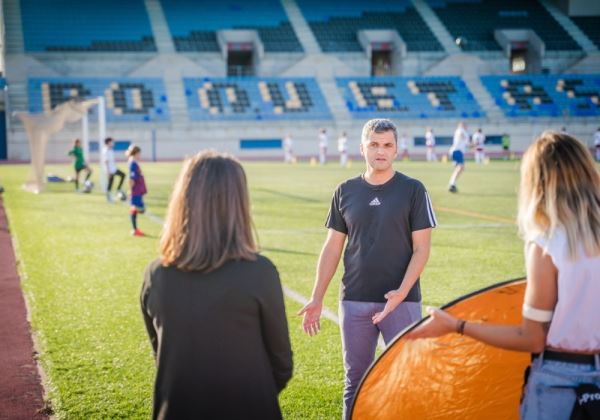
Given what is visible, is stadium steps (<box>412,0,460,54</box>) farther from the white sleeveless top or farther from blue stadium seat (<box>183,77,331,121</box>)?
the white sleeveless top

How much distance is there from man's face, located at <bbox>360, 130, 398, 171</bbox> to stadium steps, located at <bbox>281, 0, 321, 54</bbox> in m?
48.6

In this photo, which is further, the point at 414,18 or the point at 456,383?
the point at 414,18

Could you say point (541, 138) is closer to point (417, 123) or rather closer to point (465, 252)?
point (465, 252)

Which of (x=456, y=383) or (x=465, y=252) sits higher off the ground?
(x=456, y=383)

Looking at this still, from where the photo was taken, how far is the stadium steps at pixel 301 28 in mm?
52219

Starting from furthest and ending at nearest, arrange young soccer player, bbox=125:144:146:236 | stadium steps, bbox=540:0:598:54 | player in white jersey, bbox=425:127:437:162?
1. stadium steps, bbox=540:0:598:54
2. player in white jersey, bbox=425:127:437:162
3. young soccer player, bbox=125:144:146:236

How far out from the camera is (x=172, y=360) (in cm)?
274

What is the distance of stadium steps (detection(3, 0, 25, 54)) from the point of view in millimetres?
46500

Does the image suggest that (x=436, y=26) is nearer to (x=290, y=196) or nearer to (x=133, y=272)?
(x=290, y=196)

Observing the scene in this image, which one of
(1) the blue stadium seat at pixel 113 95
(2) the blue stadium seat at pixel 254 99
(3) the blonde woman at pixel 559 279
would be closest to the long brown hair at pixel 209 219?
(3) the blonde woman at pixel 559 279

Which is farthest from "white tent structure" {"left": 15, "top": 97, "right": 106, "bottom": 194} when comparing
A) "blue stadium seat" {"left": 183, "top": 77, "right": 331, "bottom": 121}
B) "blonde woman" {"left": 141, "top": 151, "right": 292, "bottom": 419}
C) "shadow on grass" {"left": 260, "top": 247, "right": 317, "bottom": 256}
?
"blue stadium seat" {"left": 183, "top": 77, "right": 331, "bottom": 121}

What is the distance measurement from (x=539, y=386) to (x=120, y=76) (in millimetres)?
47863

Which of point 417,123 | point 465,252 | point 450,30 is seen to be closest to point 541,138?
point 465,252

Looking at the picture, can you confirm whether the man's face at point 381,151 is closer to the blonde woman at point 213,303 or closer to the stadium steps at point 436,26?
the blonde woman at point 213,303
